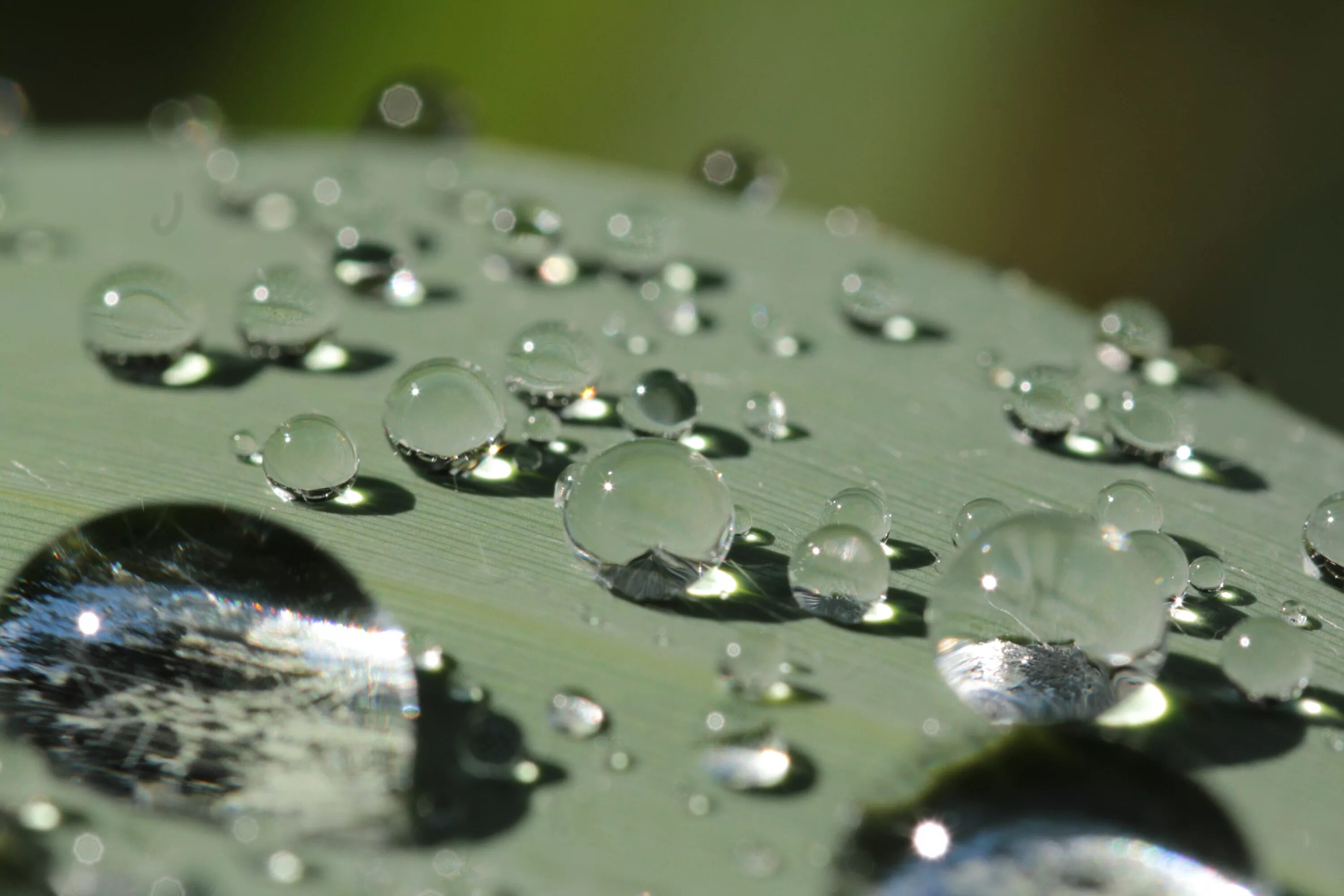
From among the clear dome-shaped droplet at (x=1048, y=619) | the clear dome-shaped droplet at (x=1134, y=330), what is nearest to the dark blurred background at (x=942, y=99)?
the clear dome-shaped droplet at (x=1134, y=330)

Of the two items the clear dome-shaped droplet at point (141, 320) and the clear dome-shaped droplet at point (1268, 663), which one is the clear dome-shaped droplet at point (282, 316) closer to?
the clear dome-shaped droplet at point (141, 320)

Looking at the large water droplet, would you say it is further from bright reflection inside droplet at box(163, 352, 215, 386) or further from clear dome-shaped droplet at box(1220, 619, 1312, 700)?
clear dome-shaped droplet at box(1220, 619, 1312, 700)

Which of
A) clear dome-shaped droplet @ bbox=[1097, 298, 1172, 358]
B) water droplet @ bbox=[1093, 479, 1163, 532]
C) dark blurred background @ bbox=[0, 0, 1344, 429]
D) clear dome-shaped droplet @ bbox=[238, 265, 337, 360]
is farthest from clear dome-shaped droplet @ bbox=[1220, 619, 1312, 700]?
dark blurred background @ bbox=[0, 0, 1344, 429]

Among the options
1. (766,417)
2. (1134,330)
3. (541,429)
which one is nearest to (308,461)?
(541,429)

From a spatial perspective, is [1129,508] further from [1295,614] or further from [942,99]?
[942,99]

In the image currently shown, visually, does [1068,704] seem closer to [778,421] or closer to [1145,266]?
[778,421]

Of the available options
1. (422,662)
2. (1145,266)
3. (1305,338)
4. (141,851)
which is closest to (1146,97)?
(1145,266)
